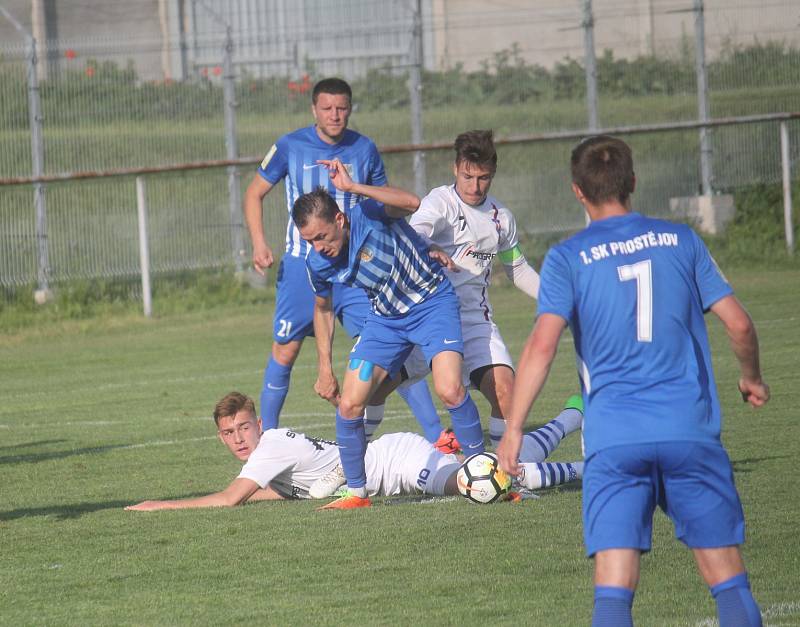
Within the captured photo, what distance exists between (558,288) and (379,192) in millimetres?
2897

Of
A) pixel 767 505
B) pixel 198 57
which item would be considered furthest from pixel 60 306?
pixel 767 505

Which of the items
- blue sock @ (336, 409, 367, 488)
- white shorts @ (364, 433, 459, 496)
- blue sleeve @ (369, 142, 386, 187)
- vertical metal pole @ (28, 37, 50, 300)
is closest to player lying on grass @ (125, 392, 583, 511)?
white shorts @ (364, 433, 459, 496)

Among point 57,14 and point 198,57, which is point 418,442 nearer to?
Result: point 198,57

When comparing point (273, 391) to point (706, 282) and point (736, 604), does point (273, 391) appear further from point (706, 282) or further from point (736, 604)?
point (736, 604)

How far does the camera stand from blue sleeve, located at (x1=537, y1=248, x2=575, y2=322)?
13.9ft

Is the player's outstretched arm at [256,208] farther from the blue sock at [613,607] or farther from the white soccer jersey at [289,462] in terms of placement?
the blue sock at [613,607]

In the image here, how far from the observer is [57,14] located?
22.8m

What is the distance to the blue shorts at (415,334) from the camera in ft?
24.2

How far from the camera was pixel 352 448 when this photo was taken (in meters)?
7.36

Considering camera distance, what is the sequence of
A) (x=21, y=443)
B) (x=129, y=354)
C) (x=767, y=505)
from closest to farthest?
(x=767, y=505) < (x=21, y=443) < (x=129, y=354)

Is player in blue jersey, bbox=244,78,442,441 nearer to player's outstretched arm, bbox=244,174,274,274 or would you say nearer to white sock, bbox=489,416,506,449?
player's outstretched arm, bbox=244,174,274,274

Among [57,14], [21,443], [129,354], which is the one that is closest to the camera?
[21,443]

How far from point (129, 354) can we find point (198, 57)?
5.41 m

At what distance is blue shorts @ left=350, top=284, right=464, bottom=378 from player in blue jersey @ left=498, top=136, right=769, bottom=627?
3.05 meters
